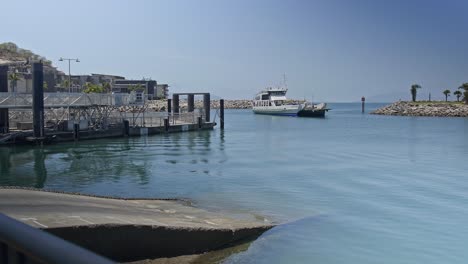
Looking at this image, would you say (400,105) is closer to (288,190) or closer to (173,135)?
(173,135)

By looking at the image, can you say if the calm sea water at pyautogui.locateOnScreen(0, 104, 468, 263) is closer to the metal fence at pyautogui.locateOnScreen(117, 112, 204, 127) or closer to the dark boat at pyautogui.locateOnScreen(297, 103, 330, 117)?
the metal fence at pyautogui.locateOnScreen(117, 112, 204, 127)

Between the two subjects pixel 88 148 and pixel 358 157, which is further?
pixel 88 148

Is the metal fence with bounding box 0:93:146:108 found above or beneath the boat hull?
above

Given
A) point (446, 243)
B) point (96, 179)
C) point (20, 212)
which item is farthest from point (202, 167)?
point (20, 212)

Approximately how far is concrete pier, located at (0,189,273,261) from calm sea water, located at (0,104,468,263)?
0.74m

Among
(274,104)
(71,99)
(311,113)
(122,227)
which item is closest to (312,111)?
(311,113)

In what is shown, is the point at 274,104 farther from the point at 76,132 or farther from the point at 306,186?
the point at 306,186

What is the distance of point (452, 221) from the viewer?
16.3 meters

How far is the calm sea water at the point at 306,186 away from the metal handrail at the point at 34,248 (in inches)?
364

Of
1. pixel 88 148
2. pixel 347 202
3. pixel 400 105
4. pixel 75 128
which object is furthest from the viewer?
pixel 400 105

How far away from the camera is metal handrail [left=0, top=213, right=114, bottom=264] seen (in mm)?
1734

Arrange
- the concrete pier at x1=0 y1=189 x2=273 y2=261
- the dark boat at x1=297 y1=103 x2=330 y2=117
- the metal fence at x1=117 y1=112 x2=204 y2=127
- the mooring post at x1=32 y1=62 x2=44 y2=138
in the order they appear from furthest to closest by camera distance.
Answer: the dark boat at x1=297 y1=103 x2=330 y2=117 < the metal fence at x1=117 y1=112 x2=204 y2=127 < the mooring post at x1=32 y1=62 x2=44 y2=138 < the concrete pier at x1=0 y1=189 x2=273 y2=261

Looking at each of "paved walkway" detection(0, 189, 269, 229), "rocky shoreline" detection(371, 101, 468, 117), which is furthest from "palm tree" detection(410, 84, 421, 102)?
"paved walkway" detection(0, 189, 269, 229)

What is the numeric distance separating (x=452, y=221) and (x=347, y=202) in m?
4.01
